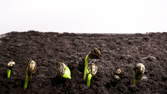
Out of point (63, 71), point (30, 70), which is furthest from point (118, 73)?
point (30, 70)

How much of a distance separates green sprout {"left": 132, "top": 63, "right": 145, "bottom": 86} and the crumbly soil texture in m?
0.02

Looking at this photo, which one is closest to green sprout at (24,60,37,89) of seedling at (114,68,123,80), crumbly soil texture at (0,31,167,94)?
crumbly soil texture at (0,31,167,94)

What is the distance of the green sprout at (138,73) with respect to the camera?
60.4 inches

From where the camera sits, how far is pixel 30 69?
1.51 m

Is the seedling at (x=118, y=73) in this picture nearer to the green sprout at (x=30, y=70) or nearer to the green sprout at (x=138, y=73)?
the green sprout at (x=138, y=73)

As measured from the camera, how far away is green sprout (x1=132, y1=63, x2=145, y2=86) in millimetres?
A: 1534

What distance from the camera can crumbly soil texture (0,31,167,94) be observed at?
159 centimetres

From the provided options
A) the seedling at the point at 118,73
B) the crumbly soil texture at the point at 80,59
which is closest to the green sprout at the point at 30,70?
the crumbly soil texture at the point at 80,59

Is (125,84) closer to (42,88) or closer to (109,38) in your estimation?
(42,88)

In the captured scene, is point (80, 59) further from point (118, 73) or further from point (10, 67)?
point (10, 67)

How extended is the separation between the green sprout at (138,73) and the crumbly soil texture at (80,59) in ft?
0.07

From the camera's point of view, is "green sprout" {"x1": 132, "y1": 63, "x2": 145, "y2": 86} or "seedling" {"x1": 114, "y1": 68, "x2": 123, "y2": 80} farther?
"seedling" {"x1": 114, "y1": 68, "x2": 123, "y2": 80}

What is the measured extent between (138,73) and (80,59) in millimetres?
468

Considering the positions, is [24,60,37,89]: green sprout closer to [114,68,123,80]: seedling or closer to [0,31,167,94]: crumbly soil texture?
[0,31,167,94]: crumbly soil texture
